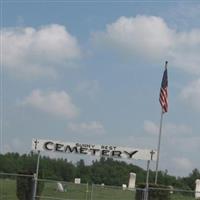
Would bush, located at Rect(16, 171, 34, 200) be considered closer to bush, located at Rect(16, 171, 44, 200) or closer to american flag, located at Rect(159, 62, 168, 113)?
bush, located at Rect(16, 171, 44, 200)

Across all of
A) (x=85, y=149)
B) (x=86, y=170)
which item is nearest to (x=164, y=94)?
(x=85, y=149)

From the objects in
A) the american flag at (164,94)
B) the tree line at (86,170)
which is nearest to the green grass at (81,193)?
the american flag at (164,94)

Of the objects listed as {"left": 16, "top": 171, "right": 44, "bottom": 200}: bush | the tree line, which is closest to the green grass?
{"left": 16, "top": 171, "right": 44, "bottom": 200}: bush

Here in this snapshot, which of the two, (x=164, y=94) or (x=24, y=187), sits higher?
(x=164, y=94)

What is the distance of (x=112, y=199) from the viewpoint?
34.7 meters

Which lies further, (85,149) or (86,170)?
(86,170)

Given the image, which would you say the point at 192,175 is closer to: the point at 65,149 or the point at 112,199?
the point at 112,199

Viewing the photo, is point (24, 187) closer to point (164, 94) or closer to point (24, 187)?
point (24, 187)

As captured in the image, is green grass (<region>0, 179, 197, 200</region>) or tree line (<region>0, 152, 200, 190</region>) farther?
tree line (<region>0, 152, 200, 190</region>)

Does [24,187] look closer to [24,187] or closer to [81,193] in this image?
[24,187]

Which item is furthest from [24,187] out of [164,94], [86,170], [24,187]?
[86,170]

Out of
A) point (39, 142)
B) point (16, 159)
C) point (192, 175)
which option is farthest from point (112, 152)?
point (192, 175)

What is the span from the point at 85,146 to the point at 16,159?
161 feet

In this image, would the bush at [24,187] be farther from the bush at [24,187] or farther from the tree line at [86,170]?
the tree line at [86,170]
